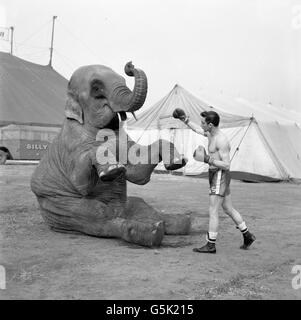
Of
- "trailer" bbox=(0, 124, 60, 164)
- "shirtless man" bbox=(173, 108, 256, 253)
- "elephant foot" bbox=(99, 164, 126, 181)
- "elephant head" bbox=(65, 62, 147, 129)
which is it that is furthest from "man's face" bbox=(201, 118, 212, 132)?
"trailer" bbox=(0, 124, 60, 164)

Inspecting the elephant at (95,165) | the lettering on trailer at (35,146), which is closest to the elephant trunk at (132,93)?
the elephant at (95,165)

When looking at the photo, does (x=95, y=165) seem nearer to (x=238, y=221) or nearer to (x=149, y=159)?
(x=149, y=159)

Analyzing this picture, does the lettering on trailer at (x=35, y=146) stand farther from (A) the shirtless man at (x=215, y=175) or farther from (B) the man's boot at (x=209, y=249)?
(B) the man's boot at (x=209, y=249)

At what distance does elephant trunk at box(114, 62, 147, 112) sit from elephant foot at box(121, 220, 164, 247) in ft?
4.03

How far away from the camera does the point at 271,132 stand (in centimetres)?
1573

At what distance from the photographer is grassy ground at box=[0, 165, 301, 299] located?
3453 millimetres

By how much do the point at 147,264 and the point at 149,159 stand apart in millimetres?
1433

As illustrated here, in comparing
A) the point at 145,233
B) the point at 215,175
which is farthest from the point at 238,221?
the point at 145,233

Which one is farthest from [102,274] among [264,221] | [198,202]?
[198,202]

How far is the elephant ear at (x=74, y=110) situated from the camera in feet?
18.6

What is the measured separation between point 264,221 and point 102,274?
3.61m

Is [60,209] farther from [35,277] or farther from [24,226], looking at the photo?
[35,277]

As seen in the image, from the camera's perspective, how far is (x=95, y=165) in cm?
501

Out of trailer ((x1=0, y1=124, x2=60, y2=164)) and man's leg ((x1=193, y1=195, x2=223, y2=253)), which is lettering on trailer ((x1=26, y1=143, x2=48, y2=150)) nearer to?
trailer ((x1=0, y1=124, x2=60, y2=164))
